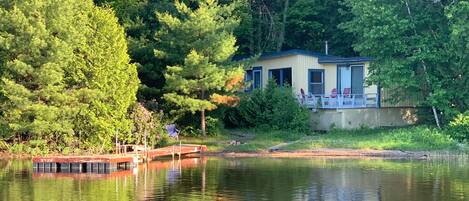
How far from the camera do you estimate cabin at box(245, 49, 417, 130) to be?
3956 centimetres

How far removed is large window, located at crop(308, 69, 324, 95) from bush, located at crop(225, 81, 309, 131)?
2.54 m

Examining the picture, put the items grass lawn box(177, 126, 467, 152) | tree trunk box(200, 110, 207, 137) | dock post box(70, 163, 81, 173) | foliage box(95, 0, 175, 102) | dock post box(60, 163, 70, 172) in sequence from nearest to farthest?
dock post box(70, 163, 81, 173) < dock post box(60, 163, 70, 172) < grass lawn box(177, 126, 467, 152) < tree trunk box(200, 110, 207, 137) < foliage box(95, 0, 175, 102)

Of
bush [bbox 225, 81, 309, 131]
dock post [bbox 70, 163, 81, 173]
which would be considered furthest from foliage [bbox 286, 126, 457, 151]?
dock post [bbox 70, 163, 81, 173]

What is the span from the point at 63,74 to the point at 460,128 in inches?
729

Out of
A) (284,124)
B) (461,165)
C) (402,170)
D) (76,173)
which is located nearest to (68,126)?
(76,173)

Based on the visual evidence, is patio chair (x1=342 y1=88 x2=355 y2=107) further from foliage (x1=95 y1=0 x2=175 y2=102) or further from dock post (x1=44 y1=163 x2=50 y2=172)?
dock post (x1=44 y1=163 x2=50 y2=172)

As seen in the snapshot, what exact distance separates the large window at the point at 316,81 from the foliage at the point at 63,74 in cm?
1191

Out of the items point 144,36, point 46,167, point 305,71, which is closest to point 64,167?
point 46,167

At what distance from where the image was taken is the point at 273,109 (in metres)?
39.3

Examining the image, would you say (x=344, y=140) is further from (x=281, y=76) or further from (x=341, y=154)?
(x=281, y=76)

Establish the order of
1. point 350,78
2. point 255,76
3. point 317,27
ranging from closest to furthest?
1. point 350,78
2. point 255,76
3. point 317,27

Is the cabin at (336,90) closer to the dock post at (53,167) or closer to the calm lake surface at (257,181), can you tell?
the calm lake surface at (257,181)

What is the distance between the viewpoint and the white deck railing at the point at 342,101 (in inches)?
1554

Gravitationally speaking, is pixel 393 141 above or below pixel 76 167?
above
